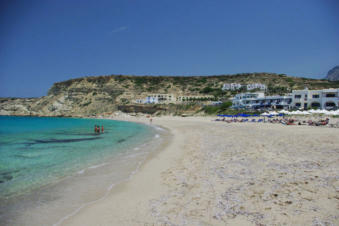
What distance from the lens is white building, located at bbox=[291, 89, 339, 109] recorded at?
3462cm

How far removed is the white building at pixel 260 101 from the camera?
42.6m

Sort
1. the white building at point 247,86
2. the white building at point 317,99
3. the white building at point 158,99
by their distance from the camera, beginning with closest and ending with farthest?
1. the white building at point 317,99
2. the white building at point 158,99
3. the white building at point 247,86

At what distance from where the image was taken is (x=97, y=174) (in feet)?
22.5

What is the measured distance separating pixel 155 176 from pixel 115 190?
55.1 inches

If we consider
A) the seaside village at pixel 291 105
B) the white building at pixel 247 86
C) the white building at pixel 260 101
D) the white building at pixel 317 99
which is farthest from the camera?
the white building at pixel 247 86

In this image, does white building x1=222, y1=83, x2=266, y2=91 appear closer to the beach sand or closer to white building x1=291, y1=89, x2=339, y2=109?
white building x1=291, y1=89, x2=339, y2=109

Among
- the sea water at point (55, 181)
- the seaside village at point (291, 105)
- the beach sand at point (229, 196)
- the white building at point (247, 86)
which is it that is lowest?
the sea water at point (55, 181)

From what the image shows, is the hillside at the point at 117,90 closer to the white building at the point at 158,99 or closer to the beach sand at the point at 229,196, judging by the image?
the white building at the point at 158,99

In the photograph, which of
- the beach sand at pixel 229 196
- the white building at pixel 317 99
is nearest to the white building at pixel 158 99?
the white building at pixel 317 99

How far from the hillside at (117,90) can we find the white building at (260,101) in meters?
16.1

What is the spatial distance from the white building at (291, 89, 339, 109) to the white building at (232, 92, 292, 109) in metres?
2.04

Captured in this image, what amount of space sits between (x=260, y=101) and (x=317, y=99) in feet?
40.8

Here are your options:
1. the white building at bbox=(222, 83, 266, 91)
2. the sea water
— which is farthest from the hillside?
the sea water

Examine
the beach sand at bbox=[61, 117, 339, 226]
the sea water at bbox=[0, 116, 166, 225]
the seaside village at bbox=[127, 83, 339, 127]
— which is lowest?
the sea water at bbox=[0, 116, 166, 225]
